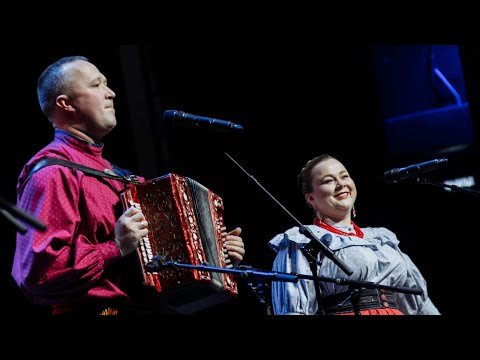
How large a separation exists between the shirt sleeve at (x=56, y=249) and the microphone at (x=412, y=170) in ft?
4.65

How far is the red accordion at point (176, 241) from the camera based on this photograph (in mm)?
3014

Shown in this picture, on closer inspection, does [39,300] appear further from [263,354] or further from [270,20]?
[270,20]


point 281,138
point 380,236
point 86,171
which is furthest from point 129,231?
point 281,138

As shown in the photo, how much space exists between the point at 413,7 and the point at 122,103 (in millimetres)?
1863

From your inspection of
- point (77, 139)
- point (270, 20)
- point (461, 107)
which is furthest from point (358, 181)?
point (77, 139)

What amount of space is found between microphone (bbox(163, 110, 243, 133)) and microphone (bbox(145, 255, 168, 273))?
746 millimetres

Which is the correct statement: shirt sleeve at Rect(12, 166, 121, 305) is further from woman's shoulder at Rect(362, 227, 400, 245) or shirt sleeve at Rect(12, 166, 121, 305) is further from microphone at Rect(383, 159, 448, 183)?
Result: woman's shoulder at Rect(362, 227, 400, 245)

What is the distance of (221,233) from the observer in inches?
136

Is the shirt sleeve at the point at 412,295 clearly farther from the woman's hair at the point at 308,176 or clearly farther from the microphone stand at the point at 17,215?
the microphone stand at the point at 17,215

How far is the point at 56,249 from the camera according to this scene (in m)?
2.90

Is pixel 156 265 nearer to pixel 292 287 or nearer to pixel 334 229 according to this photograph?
pixel 292 287

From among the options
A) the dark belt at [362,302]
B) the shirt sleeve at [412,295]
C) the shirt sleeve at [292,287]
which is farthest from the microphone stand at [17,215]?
the shirt sleeve at [412,295]

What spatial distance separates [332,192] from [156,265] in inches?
61.0

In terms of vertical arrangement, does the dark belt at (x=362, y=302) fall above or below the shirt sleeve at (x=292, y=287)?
below
